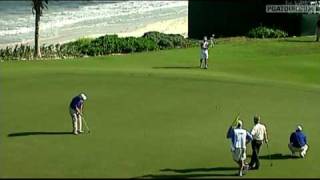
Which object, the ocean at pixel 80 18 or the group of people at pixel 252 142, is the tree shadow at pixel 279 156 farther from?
the ocean at pixel 80 18

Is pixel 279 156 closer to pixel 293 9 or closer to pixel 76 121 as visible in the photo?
pixel 76 121

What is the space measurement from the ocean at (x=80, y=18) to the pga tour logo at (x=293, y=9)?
19240 mm

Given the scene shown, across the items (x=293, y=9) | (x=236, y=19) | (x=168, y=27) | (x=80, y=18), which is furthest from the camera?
(x=80, y=18)

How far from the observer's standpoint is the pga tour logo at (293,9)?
50.2 m

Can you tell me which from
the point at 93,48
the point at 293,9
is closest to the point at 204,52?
the point at 93,48

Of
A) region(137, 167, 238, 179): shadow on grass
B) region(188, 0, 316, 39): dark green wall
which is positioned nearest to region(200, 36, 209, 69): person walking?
region(137, 167, 238, 179): shadow on grass

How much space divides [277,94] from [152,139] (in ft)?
29.8

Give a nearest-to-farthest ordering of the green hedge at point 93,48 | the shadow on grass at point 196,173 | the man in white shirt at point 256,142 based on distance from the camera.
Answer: the shadow on grass at point 196,173 → the man in white shirt at point 256,142 → the green hedge at point 93,48

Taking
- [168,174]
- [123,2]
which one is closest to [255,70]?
[168,174]

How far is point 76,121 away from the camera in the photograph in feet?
69.2

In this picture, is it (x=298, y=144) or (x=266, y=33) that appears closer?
(x=298, y=144)

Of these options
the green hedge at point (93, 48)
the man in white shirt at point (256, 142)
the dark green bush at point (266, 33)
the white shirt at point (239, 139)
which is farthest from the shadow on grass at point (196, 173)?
the dark green bush at point (266, 33)

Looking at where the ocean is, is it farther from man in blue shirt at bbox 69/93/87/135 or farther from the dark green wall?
man in blue shirt at bbox 69/93/87/135

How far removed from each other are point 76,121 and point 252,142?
18.6 ft
